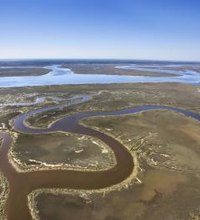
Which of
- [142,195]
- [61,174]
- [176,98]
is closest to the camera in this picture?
[142,195]

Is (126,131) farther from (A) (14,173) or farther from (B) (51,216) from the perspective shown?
(B) (51,216)

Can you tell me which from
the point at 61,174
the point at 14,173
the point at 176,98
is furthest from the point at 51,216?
the point at 176,98

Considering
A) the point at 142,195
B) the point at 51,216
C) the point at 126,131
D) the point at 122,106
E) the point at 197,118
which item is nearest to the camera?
the point at 51,216

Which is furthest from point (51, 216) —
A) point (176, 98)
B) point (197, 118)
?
point (176, 98)

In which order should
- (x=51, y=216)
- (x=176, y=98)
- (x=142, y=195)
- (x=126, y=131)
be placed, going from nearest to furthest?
1. (x=51, y=216)
2. (x=142, y=195)
3. (x=126, y=131)
4. (x=176, y=98)

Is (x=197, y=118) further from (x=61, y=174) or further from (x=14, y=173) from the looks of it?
(x=14, y=173)

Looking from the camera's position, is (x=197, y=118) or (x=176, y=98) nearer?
(x=197, y=118)

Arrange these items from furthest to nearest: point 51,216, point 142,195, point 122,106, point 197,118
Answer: point 122,106 → point 197,118 → point 142,195 → point 51,216

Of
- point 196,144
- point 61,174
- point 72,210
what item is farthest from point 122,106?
point 72,210

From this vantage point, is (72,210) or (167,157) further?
(167,157)
